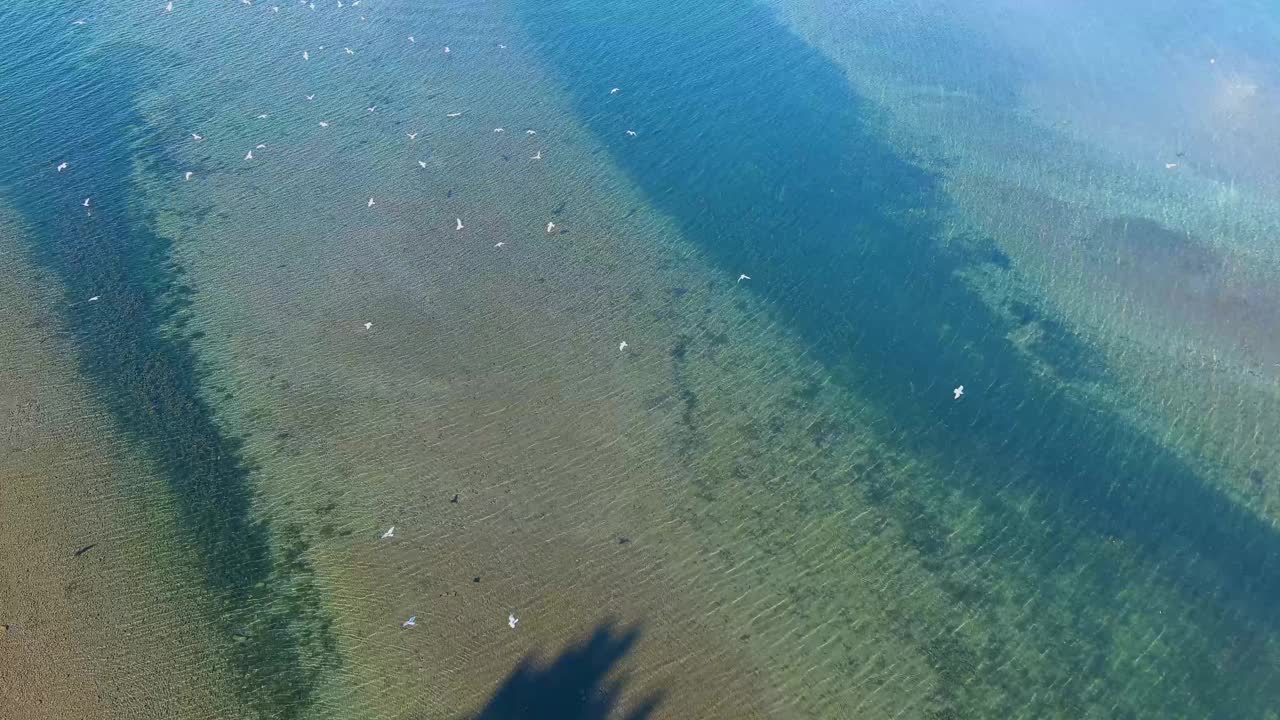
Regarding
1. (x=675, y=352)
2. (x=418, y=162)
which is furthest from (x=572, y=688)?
(x=418, y=162)

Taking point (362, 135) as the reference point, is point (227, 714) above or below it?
below

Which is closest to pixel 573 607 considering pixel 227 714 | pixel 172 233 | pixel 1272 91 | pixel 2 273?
pixel 227 714

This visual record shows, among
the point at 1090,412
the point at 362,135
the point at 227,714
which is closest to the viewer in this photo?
the point at 227,714

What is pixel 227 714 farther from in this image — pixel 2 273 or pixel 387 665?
pixel 2 273

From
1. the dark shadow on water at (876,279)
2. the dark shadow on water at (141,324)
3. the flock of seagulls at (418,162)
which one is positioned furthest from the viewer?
the dark shadow on water at (876,279)

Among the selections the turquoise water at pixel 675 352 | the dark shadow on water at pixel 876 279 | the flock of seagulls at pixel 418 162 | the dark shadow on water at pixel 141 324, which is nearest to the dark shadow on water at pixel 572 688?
the turquoise water at pixel 675 352

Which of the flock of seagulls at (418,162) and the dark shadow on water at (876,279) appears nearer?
the flock of seagulls at (418,162)

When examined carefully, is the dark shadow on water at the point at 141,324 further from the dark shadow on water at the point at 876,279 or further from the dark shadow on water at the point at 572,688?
the dark shadow on water at the point at 876,279
